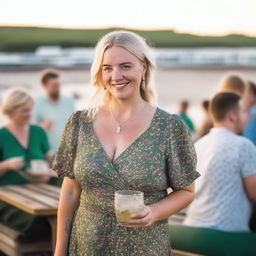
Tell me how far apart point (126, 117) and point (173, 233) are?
1395mm

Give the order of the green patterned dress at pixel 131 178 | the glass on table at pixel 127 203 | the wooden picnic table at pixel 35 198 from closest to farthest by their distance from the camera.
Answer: the glass on table at pixel 127 203
the green patterned dress at pixel 131 178
the wooden picnic table at pixel 35 198

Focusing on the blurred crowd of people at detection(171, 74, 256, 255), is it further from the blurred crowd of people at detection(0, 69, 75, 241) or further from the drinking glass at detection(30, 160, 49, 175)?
the drinking glass at detection(30, 160, 49, 175)

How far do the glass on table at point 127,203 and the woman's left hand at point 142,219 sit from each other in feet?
0.05

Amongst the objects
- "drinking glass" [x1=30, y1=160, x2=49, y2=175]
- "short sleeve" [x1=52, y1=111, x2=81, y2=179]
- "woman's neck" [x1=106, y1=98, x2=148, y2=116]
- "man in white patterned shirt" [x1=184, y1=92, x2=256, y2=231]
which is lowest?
"drinking glass" [x1=30, y1=160, x2=49, y2=175]

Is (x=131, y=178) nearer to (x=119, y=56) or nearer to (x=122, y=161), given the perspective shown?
(x=122, y=161)

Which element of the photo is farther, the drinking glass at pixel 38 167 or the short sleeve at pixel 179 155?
the drinking glass at pixel 38 167

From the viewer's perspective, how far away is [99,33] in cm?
2697

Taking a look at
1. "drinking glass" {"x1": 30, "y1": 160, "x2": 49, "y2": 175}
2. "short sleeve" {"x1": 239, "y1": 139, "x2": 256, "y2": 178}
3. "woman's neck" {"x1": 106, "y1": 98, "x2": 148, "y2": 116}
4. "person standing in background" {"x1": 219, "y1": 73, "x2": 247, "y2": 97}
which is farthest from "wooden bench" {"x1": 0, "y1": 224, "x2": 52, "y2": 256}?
"woman's neck" {"x1": 106, "y1": 98, "x2": 148, "y2": 116}

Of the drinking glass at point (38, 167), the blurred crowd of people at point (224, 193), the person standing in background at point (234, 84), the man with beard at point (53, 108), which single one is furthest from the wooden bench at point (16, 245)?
the man with beard at point (53, 108)

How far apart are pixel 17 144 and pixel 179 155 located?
287 cm

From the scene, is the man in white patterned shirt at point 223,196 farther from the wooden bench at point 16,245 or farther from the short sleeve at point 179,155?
the short sleeve at point 179,155

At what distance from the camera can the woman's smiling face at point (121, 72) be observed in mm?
2463

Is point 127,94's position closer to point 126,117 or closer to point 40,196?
point 126,117

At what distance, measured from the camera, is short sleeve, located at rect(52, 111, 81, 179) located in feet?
8.48
